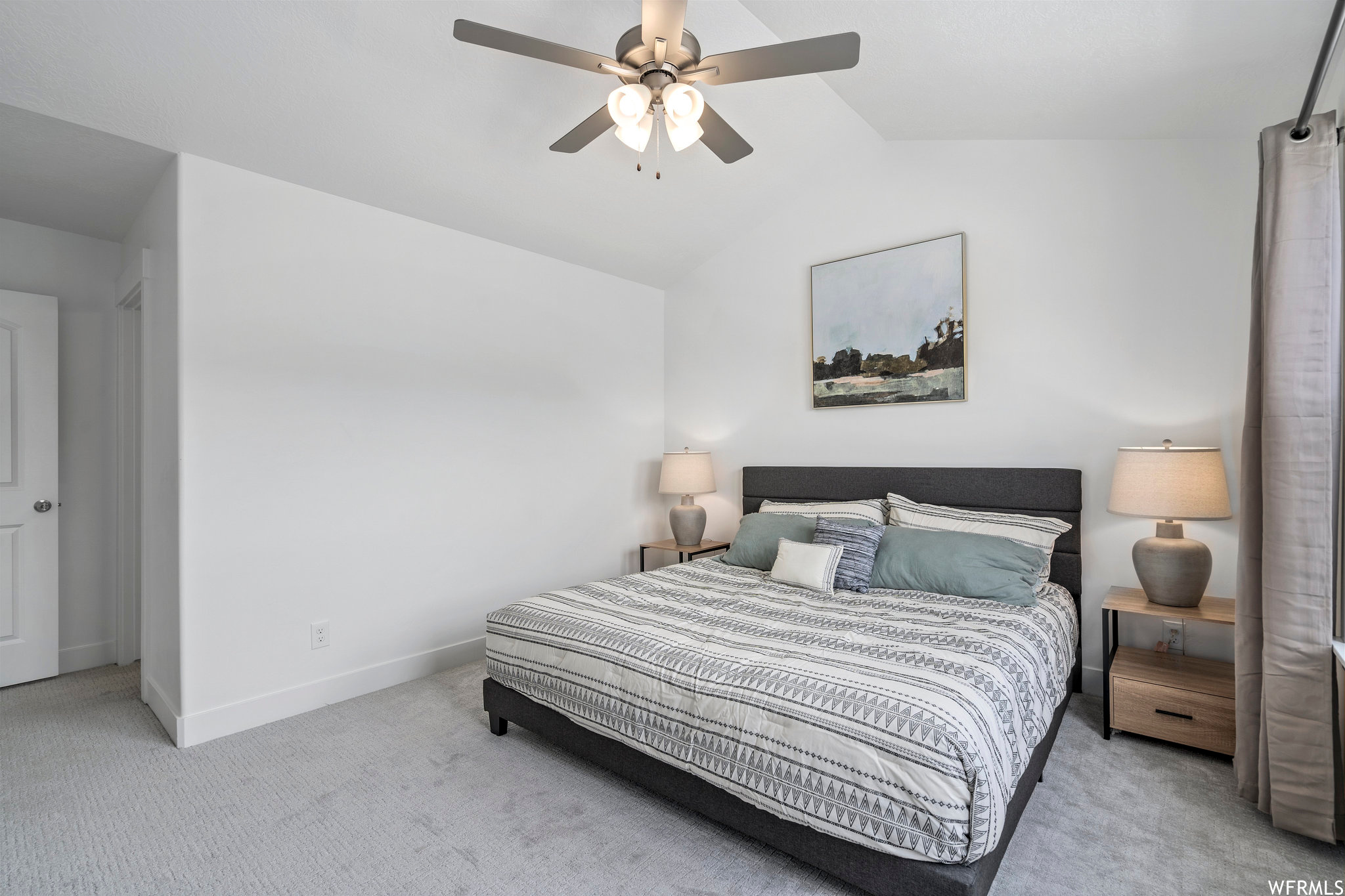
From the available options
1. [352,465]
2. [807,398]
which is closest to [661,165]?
[807,398]

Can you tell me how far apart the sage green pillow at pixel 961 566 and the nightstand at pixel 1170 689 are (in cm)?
40

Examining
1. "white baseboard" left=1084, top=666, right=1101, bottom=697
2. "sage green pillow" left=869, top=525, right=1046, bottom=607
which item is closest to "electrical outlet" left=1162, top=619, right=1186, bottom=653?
"white baseboard" left=1084, top=666, right=1101, bottom=697

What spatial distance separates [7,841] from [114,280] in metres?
3.14

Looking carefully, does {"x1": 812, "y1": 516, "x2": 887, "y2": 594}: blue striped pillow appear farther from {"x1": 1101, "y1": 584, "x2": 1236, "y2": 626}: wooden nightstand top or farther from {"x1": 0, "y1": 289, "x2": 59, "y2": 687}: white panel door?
{"x1": 0, "y1": 289, "x2": 59, "y2": 687}: white panel door

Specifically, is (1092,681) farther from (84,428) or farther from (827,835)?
(84,428)

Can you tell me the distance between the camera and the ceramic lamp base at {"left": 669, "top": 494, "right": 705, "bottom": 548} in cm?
430

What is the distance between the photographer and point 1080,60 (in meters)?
2.40

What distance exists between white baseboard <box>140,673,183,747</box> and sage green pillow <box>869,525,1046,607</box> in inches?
123

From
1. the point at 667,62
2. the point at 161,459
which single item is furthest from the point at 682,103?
the point at 161,459

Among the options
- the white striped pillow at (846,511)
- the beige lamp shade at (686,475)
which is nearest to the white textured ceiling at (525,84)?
the beige lamp shade at (686,475)

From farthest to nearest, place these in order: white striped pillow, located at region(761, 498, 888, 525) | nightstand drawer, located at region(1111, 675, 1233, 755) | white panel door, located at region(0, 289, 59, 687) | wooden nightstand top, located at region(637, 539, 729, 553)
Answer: wooden nightstand top, located at region(637, 539, 729, 553) → white striped pillow, located at region(761, 498, 888, 525) → white panel door, located at region(0, 289, 59, 687) → nightstand drawer, located at region(1111, 675, 1233, 755)

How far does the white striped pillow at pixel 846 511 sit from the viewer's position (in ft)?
Result: 11.2

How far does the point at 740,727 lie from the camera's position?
1750 millimetres

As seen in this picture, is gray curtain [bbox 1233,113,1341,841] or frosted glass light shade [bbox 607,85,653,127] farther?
frosted glass light shade [bbox 607,85,653,127]
